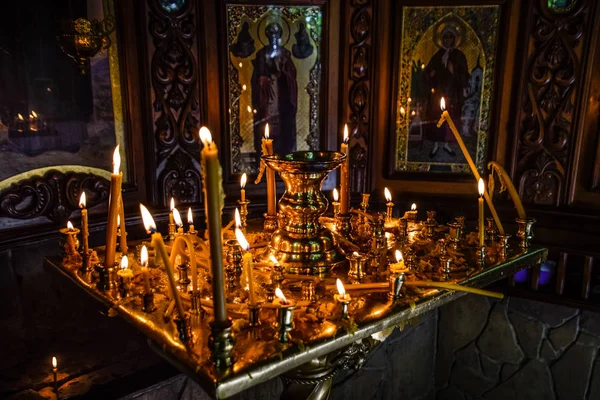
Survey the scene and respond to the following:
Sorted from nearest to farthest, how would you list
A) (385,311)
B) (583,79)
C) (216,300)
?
1. (216,300)
2. (385,311)
3. (583,79)

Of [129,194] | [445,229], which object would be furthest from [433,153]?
[129,194]

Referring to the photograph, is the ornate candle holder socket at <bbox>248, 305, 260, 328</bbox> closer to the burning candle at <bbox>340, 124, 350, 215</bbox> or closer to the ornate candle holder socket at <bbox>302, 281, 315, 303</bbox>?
the ornate candle holder socket at <bbox>302, 281, 315, 303</bbox>

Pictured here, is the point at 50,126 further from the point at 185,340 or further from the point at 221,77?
the point at 185,340

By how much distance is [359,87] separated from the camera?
3.57 meters

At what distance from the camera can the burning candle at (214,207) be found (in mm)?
1039

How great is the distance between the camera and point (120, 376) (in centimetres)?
241

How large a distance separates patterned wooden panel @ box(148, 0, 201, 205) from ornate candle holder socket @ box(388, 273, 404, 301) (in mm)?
1999

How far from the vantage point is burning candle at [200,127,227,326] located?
1.04 m

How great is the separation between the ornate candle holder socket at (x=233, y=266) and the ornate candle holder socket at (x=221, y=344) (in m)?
0.51

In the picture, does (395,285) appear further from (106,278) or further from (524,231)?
(106,278)

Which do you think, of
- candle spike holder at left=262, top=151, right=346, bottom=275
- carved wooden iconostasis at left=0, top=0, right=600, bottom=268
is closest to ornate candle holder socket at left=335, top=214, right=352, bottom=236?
candle spike holder at left=262, top=151, right=346, bottom=275

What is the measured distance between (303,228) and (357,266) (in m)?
0.27

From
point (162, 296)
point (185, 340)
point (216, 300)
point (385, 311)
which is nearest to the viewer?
point (216, 300)

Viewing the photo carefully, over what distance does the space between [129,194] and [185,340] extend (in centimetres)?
194
